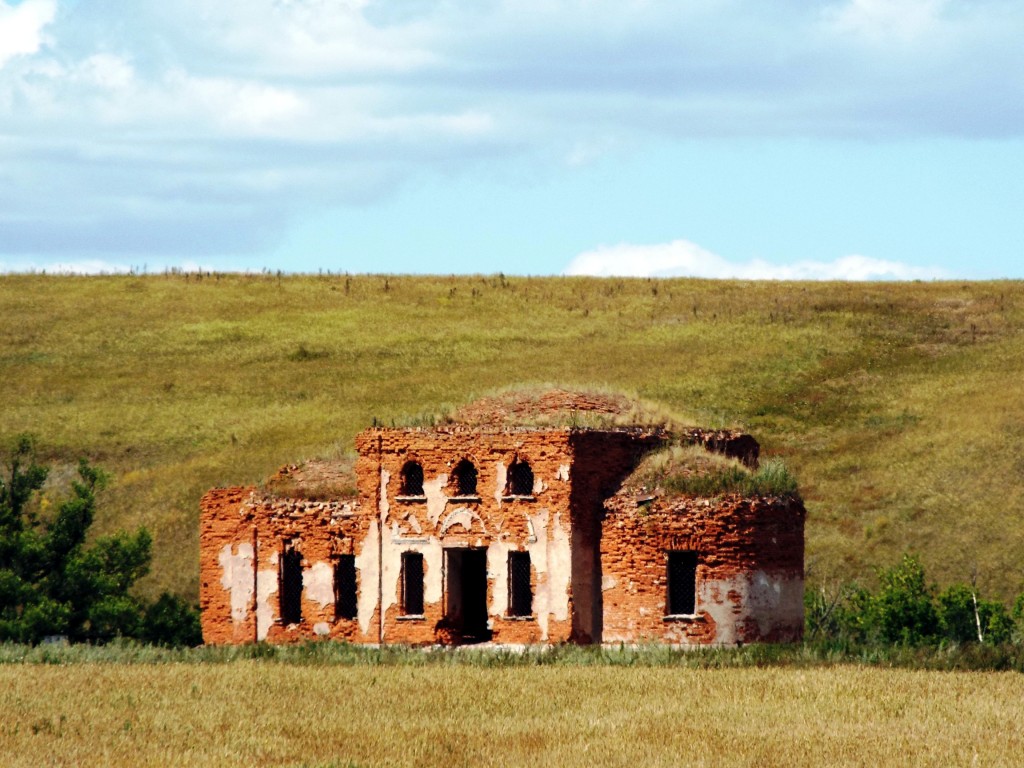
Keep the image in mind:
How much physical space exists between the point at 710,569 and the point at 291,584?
38.5 feet

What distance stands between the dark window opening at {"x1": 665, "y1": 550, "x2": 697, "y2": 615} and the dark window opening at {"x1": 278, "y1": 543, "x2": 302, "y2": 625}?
33.6 ft

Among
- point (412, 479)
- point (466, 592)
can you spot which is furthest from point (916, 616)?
point (412, 479)

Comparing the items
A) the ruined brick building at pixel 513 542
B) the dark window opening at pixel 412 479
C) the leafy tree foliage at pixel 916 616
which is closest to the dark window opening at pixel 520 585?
the ruined brick building at pixel 513 542

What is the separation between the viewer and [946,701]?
32.9 meters

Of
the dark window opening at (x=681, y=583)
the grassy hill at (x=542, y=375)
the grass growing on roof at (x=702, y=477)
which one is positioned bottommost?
the dark window opening at (x=681, y=583)

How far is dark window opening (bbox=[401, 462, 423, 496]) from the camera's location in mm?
46312

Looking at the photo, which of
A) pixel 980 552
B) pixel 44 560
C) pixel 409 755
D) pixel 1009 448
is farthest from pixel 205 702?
pixel 1009 448

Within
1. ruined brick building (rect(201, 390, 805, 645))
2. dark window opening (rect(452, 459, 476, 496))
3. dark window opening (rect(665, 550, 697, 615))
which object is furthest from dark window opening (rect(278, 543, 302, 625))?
dark window opening (rect(665, 550, 697, 615))

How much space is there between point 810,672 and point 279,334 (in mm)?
62737

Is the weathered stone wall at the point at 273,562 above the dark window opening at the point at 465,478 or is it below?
below

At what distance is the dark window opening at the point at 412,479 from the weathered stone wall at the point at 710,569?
528 cm

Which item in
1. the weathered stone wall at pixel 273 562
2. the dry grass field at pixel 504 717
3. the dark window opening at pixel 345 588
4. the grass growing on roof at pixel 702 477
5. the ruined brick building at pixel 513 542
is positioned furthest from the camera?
the dark window opening at pixel 345 588

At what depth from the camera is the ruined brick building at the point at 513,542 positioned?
143ft

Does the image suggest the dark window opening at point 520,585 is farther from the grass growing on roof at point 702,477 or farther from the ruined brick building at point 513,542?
the grass growing on roof at point 702,477
